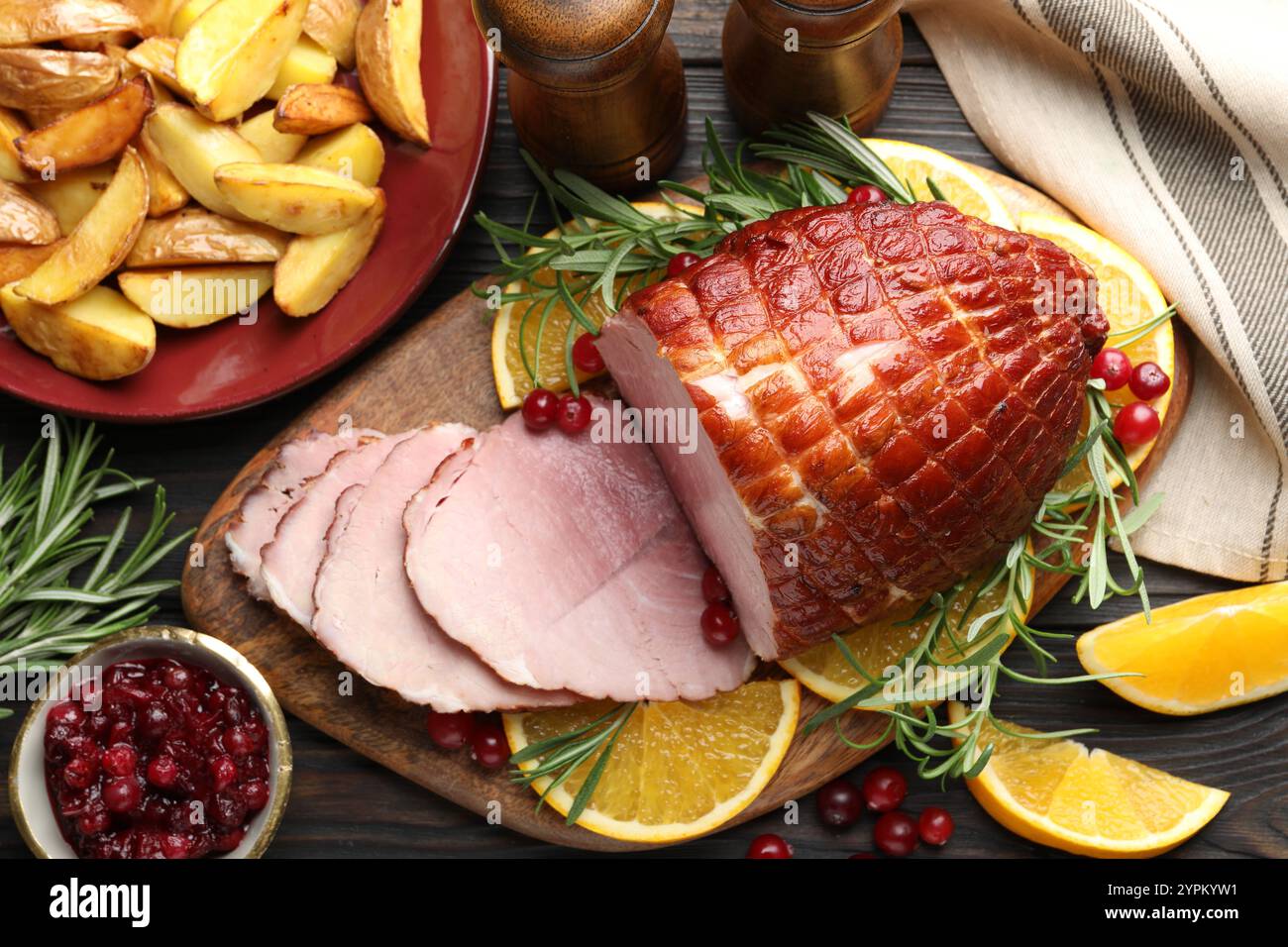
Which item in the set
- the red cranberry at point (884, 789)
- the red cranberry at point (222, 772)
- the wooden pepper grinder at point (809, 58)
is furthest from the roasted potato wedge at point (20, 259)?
the red cranberry at point (884, 789)

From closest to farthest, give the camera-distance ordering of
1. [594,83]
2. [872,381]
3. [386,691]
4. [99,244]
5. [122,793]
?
1. [872,381]
2. [594,83]
3. [122,793]
4. [99,244]
5. [386,691]

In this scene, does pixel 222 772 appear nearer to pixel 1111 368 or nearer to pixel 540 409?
pixel 540 409

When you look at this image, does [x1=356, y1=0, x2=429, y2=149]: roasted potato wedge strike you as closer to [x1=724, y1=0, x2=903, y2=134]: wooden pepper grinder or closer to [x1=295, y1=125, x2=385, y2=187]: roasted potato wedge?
[x1=295, y1=125, x2=385, y2=187]: roasted potato wedge

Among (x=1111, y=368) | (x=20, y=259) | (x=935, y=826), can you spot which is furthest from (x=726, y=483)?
(x=20, y=259)

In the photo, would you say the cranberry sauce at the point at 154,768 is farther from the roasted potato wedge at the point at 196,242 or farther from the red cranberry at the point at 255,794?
the roasted potato wedge at the point at 196,242

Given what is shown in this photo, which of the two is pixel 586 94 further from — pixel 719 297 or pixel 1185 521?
pixel 1185 521

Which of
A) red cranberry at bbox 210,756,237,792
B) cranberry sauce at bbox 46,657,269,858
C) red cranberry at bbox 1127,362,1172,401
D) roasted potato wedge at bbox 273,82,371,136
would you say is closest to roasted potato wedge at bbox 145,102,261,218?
roasted potato wedge at bbox 273,82,371,136

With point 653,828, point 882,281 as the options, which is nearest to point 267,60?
point 882,281
